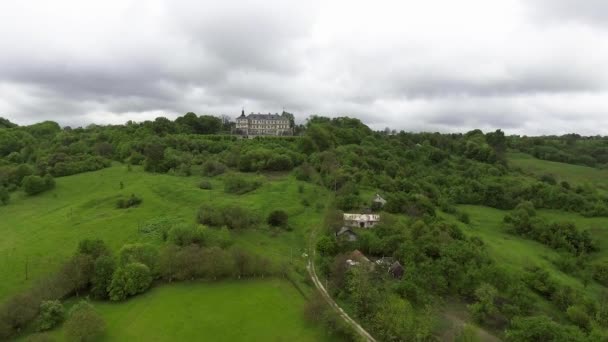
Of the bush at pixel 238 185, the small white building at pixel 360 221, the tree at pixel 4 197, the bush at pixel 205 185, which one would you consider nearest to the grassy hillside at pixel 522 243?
the small white building at pixel 360 221

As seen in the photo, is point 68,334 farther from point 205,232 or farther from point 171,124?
point 171,124

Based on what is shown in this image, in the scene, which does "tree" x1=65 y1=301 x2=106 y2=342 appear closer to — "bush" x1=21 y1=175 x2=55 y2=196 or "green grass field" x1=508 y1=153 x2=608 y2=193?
A: "bush" x1=21 y1=175 x2=55 y2=196

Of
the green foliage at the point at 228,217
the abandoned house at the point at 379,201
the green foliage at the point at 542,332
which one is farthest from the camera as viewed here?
the abandoned house at the point at 379,201

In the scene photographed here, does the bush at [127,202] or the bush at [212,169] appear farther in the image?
the bush at [212,169]

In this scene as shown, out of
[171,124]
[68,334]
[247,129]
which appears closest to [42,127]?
[171,124]

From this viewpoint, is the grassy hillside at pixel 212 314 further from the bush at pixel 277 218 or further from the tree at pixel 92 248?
the bush at pixel 277 218

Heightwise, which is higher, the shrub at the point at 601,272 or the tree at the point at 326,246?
the tree at the point at 326,246
